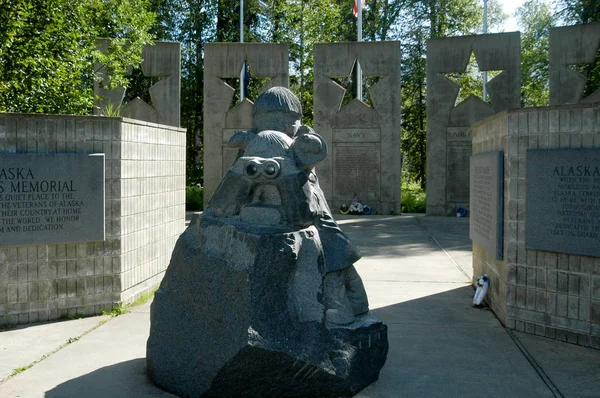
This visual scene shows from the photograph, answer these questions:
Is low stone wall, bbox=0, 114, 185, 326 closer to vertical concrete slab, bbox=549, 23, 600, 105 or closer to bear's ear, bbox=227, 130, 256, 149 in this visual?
bear's ear, bbox=227, 130, 256, 149

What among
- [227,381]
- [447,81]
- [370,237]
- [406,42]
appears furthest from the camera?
[406,42]

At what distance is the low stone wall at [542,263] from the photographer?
211 inches

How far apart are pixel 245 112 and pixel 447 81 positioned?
5704 millimetres

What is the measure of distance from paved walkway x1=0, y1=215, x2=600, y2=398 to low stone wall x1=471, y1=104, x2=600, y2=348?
186 mm

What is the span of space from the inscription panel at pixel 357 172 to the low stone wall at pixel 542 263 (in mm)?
10823

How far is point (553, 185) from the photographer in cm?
555

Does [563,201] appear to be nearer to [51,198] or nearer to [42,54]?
[51,198]

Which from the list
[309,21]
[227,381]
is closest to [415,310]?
[227,381]

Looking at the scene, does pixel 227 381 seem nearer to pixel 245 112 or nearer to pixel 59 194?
pixel 59 194

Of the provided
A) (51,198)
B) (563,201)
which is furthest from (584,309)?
(51,198)

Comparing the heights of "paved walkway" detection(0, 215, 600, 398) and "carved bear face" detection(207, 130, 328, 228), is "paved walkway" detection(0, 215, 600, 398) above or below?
below

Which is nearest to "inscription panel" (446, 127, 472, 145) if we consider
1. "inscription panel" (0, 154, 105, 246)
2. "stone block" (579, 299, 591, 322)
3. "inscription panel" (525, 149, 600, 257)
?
"inscription panel" (525, 149, 600, 257)

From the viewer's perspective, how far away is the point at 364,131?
17219 millimetres

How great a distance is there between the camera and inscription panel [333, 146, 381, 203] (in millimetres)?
17172
